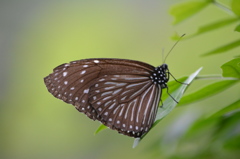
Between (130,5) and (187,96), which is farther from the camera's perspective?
(130,5)

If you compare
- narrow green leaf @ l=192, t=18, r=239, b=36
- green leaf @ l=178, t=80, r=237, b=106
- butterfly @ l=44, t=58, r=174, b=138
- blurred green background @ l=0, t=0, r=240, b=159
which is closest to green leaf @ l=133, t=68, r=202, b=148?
green leaf @ l=178, t=80, r=237, b=106

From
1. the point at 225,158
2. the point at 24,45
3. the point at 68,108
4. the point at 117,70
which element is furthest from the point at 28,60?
the point at 225,158

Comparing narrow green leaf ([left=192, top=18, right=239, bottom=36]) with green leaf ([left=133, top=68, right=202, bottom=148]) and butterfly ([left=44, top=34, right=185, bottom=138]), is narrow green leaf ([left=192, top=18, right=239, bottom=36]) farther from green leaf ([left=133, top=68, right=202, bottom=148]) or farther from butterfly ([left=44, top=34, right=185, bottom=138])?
butterfly ([left=44, top=34, right=185, bottom=138])

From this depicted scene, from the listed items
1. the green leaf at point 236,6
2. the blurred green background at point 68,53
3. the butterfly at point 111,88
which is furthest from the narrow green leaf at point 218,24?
the blurred green background at point 68,53

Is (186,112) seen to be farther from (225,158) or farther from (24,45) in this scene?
(24,45)

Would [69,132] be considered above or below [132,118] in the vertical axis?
below

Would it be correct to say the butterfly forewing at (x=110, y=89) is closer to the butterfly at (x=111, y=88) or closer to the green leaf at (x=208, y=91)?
the butterfly at (x=111, y=88)

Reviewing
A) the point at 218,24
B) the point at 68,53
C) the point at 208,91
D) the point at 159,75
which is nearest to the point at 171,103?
the point at 208,91
